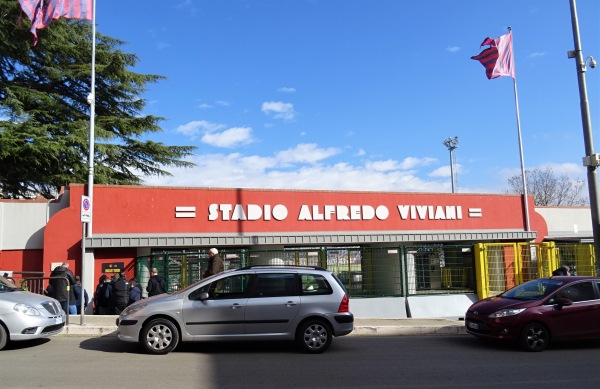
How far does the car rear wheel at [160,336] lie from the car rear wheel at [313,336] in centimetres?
222

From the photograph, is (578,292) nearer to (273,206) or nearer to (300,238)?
(300,238)

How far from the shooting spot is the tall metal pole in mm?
11688

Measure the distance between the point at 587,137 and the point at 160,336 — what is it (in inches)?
436

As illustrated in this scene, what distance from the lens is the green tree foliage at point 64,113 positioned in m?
21.4

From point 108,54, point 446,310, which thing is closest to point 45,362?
point 446,310

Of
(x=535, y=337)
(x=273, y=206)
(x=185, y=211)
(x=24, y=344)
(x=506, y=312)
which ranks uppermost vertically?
(x=273, y=206)

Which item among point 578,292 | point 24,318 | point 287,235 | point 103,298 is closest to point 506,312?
point 578,292

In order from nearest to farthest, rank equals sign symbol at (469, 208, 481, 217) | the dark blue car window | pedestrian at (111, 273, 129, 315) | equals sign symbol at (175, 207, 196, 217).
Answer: the dark blue car window < pedestrian at (111, 273, 129, 315) < equals sign symbol at (175, 207, 196, 217) < equals sign symbol at (469, 208, 481, 217)

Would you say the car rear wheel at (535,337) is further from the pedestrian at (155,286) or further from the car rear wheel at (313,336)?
the pedestrian at (155,286)

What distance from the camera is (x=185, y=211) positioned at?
58.7ft

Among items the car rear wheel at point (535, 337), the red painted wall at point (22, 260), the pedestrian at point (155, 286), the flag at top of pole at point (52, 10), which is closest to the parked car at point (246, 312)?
the car rear wheel at point (535, 337)

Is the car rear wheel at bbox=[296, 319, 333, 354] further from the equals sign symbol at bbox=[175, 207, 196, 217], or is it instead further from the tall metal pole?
the equals sign symbol at bbox=[175, 207, 196, 217]

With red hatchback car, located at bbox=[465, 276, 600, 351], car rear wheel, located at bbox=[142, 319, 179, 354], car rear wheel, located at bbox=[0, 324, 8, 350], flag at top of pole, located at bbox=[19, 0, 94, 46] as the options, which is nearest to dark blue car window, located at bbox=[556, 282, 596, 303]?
red hatchback car, located at bbox=[465, 276, 600, 351]

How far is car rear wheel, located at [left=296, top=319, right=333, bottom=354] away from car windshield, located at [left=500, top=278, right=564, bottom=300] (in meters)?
3.99
